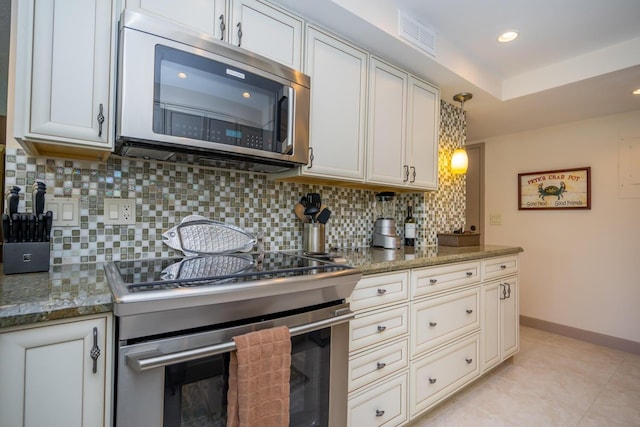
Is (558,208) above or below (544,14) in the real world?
below

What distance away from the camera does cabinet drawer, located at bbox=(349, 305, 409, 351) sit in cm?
Result: 142

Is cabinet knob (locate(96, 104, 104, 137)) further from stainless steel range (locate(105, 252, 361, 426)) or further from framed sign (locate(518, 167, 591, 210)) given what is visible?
framed sign (locate(518, 167, 591, 210))

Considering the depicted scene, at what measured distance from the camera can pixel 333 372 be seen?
1274mm

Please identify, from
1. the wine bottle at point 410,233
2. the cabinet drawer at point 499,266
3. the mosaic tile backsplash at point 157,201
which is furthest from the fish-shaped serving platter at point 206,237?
the cabinet drawer at point 499,266

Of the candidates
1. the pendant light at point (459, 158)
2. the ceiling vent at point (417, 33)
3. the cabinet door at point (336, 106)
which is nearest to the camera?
the cabinet door at point (336, 106)

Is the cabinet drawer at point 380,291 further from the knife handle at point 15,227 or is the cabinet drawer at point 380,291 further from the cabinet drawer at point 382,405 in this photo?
the knife handle at point 15,227

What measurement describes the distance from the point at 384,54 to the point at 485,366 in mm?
2219

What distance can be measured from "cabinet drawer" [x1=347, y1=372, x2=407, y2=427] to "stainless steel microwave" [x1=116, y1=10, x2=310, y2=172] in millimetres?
1174

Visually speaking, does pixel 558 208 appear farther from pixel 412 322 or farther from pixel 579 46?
pixel 412 322

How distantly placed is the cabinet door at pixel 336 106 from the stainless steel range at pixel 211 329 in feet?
2.13

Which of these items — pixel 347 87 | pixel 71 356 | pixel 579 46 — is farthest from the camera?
pixel 579 46

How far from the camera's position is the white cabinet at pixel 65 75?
0.99m

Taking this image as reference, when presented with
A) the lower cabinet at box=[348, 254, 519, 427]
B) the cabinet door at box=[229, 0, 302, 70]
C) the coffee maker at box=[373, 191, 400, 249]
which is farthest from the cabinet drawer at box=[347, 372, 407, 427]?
the cabinet door at box=[229, 0, 302, 70]

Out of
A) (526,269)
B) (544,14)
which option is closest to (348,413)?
(544,14)
